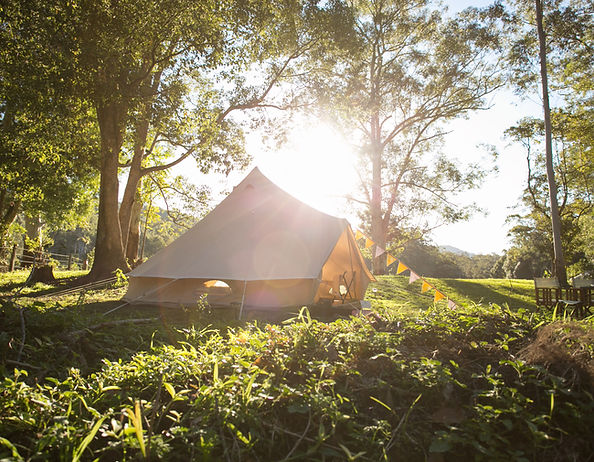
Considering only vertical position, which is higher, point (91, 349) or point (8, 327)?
point (8, 327)

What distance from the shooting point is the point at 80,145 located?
11.1 meters

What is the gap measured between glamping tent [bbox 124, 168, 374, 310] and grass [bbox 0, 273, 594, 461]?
398 centimetres

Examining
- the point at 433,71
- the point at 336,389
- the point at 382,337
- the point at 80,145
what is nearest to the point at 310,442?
the point at 336,389

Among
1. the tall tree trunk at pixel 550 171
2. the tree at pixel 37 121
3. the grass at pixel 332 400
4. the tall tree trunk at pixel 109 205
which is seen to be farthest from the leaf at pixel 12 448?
the tall tree trunk at pixel 550 171

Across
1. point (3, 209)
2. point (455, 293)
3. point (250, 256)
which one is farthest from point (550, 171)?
point (3, 209)

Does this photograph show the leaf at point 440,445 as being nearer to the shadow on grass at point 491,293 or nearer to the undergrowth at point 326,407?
the undergrowth at point 326,407

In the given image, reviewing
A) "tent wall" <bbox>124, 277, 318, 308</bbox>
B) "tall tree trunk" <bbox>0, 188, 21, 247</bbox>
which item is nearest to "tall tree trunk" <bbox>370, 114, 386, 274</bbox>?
"tent wall" <bbox>124, 277, 318, 308</bbox>

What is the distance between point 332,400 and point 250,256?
5.03 meters

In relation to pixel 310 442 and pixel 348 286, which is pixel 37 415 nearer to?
pixel 310 442

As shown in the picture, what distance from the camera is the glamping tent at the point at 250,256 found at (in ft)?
20.4

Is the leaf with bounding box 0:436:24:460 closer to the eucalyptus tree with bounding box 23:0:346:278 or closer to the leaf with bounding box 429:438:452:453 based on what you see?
the leaf with bounding box 429:438:452:453

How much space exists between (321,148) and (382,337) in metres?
11.9

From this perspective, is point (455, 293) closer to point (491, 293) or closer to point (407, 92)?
point (491, 293)

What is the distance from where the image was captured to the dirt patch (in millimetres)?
1477
